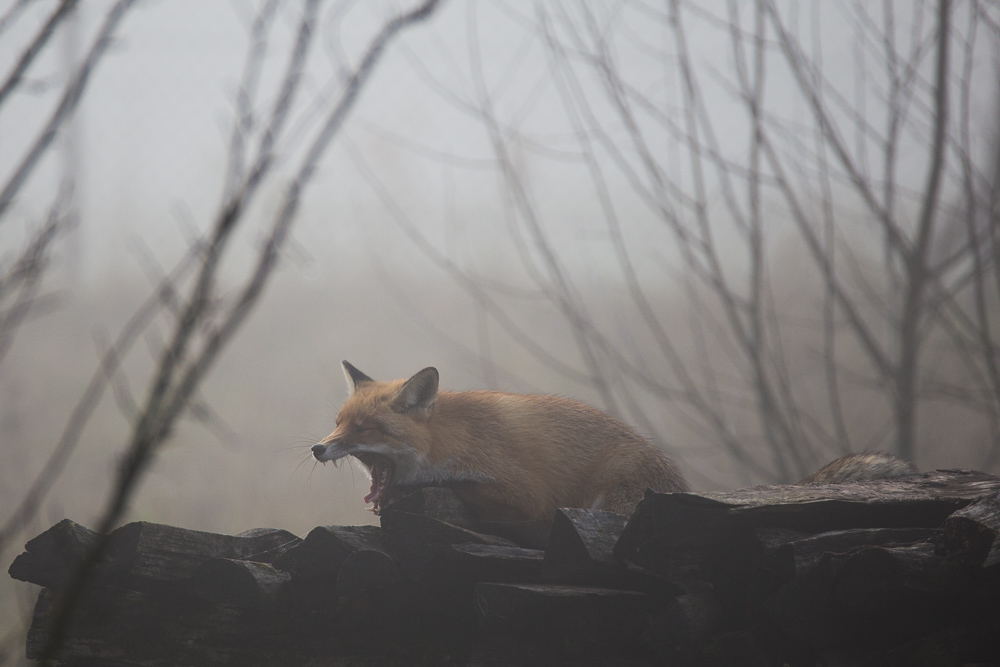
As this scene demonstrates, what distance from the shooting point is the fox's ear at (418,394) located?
2746 millimetres

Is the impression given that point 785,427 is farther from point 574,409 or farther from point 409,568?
point 409,568

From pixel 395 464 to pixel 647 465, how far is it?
1.02m

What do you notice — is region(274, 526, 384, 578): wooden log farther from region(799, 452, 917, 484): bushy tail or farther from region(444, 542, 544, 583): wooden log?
region(799, 452, 917, 484): bushy tail

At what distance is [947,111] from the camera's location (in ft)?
11.0

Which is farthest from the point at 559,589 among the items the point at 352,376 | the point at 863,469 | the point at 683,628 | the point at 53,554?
the point at 352,376

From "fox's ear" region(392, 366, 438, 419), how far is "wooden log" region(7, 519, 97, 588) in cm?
120

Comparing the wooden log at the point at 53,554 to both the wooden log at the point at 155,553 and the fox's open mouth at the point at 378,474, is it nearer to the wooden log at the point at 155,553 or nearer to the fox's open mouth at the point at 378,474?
the wooden log at the point at 155,553

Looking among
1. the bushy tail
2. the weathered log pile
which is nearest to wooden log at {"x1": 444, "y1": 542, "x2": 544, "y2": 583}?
the weathered log pile

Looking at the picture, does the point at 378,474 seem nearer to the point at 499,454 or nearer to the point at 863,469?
the point at 499,454

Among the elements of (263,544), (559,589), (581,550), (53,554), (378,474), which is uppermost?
(378,474)

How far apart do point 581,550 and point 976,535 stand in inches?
39.2

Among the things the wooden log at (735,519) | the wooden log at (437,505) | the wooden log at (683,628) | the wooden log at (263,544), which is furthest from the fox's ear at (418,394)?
the wooden log at (683,628)

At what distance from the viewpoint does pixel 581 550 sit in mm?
1882

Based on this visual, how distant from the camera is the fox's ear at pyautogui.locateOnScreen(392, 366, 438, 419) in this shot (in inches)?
108
